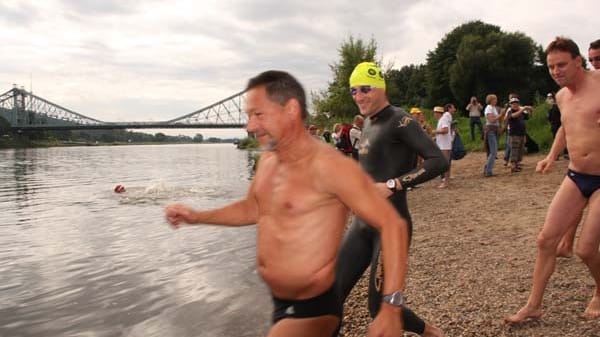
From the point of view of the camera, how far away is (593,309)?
4.11 m

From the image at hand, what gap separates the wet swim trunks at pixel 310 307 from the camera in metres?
2.28

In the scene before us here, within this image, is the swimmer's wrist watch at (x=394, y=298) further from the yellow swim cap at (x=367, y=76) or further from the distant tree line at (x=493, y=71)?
the distant tree line at (x=493, y=71)

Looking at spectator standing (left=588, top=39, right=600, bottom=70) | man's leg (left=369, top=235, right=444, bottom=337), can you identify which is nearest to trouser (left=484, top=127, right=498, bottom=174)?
spectator standing (left=588, top=39, right=600, bottom=70)

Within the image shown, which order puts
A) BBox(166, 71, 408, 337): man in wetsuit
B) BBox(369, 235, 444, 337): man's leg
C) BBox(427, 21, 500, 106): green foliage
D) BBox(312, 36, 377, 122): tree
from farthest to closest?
1. BBox(427, 21, 500, 106): green foliage
2. BBox(312, 36, 377, 122): tree
3. BBox(369, 235, 444, 337): man's leg
4. BBox(166, 71, 408, 337): man in wetsuit

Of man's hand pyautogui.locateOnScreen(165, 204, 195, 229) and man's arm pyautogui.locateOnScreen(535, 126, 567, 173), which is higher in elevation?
man's arm pyautogui.locateOnScreen(535, 126, 567, 173)

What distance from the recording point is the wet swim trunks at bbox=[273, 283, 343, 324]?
2.28m

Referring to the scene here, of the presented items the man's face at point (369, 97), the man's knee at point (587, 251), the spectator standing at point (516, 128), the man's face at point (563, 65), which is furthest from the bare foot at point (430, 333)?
the spectator standing at point (516, 128)

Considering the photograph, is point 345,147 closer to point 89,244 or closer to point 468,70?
point 89,244

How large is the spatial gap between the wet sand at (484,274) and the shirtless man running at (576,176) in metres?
0.39

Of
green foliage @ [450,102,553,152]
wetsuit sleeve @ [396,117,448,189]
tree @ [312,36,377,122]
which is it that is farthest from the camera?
tree @ [312,36,377,122]

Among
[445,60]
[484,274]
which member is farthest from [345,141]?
[445,60]

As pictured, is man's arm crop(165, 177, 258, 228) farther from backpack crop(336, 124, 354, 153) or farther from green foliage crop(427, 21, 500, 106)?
green foliage crop(427, 21, 500, 106)

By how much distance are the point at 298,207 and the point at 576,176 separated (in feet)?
9.32

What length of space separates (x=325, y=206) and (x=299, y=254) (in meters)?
0.26
